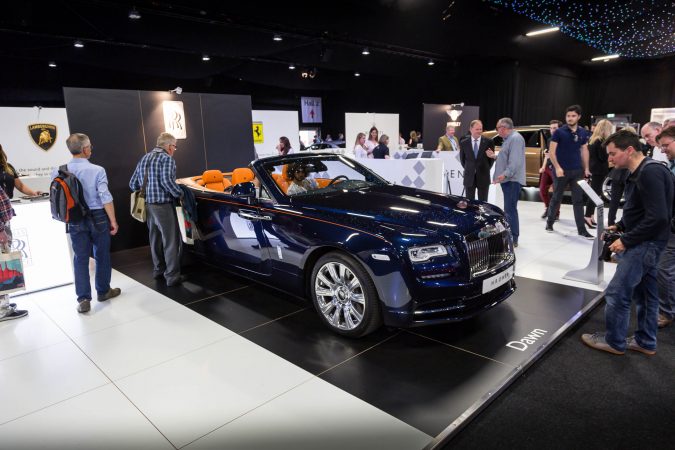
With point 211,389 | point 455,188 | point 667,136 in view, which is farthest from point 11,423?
point 455,188

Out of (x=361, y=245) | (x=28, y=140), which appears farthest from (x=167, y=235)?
(x=28, y=140)

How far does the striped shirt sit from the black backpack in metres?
0.68

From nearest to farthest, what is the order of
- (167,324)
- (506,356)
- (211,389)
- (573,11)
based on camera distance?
(211,389) < (506,356) < (167,324) < (573,11)

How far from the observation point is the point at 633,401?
2.41 meters

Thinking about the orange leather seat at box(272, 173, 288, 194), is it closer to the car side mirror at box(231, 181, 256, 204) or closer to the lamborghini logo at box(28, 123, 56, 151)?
the car side mirror at box(231, 181, 256, 204)

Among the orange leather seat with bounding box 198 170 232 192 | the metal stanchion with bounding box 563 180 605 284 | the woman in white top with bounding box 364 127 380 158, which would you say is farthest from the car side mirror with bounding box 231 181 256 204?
the woman in white top with bounding box 364 127 380 158

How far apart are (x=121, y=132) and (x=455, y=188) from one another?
585 centimetres

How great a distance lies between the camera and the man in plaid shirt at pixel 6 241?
3678 millimetres

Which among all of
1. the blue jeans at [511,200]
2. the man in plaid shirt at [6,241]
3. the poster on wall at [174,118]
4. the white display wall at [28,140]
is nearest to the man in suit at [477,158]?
the blue jeans at [511,200]

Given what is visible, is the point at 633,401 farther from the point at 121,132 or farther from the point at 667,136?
the point at 121,132

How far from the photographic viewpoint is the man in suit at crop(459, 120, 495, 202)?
19.8ft

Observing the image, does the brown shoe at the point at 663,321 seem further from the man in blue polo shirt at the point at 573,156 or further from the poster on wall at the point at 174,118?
the poster on wall at the point at 174,118

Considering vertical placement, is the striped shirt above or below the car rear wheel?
above

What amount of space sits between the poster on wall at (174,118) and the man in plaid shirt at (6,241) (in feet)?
11.1
